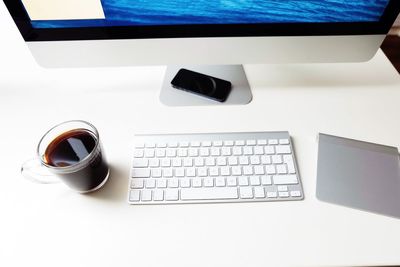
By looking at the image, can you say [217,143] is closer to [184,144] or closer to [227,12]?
[184,144]

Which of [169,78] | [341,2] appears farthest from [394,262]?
[169,78]

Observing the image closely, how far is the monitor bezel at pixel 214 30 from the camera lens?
460 mm

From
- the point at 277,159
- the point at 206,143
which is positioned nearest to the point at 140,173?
the point at 206,143

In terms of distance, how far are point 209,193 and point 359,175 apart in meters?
0.23

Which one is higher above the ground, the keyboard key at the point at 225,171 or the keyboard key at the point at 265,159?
the keyboard key at the point at 265,159

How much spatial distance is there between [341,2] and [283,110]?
0.20 metres

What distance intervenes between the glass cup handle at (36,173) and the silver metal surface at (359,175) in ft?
1.35

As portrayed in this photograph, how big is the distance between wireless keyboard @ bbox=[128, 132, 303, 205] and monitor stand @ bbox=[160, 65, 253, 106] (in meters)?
0.09

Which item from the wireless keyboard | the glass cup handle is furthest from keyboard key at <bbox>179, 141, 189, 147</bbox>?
the glass cup handle

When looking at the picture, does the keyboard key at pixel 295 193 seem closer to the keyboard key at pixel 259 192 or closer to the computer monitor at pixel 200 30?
the keyboard key at pixel 259 192

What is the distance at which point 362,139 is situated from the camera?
50 cm

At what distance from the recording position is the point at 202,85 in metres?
0.58

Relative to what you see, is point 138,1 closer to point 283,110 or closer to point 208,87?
point 208,87

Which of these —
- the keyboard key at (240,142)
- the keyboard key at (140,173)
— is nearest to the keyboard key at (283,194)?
the keyboard key at (240,142)
